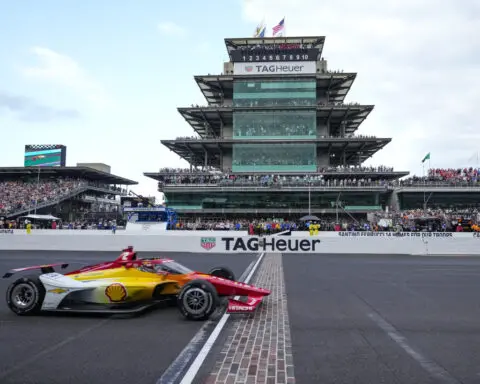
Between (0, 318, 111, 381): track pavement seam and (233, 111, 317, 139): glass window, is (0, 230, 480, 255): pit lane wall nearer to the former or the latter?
(0, 318, 111, 381): track pavement seam

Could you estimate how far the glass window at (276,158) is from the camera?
56.8 metres

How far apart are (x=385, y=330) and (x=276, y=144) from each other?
51.7 metres

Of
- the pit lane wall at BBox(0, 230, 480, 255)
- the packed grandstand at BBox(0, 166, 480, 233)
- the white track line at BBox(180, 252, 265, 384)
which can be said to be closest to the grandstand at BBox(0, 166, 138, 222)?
the packed grandstand at BBox(0, 166, 480, 233)

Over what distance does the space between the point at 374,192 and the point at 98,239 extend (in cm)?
3768

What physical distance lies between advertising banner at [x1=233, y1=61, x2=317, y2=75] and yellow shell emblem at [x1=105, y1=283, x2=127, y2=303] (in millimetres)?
54405

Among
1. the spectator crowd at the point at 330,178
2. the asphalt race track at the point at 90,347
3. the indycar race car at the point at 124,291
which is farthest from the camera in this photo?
the spectator crowd at the point at 330,178

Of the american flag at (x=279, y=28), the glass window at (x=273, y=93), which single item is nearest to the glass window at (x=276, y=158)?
the glass window at (x=273, y=93)

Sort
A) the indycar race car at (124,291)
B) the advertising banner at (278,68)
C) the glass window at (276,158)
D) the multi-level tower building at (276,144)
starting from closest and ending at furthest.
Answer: the indycar race car at (124,291) < the multi-level tower building at (276,144) < the glass window at (276,158) < the advertising banner at (278,68)

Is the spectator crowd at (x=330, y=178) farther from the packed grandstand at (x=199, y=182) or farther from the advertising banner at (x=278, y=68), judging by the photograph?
the advertising banner at (x=278, y=68)

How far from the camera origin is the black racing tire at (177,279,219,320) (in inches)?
287

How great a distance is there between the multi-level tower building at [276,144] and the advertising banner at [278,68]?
0.46 feet

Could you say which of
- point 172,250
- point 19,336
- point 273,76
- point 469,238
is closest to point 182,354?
point 19,336

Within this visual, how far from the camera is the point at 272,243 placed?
85.0 feet

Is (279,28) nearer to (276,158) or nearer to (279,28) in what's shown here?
(279,28)
